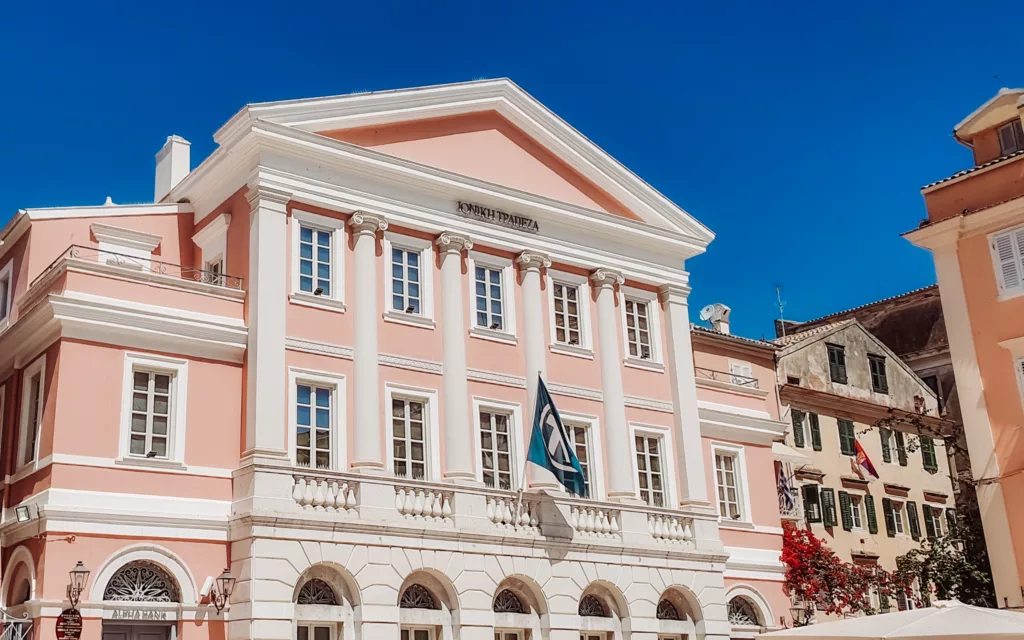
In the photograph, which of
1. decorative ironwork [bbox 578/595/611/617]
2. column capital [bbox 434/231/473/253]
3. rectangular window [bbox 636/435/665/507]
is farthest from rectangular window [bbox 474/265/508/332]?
decorative ironwork [bbox 578/595/611/617]

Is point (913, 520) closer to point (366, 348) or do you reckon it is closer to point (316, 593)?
point (366, 348)

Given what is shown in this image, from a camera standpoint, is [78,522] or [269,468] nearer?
[78,522]

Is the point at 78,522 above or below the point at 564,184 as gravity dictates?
below

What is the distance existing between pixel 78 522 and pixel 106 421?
195cm

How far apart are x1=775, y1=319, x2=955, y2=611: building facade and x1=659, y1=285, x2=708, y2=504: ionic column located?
29.0 ft

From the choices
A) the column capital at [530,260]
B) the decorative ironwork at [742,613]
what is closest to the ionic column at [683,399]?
the decorative ironwork at [742,613]

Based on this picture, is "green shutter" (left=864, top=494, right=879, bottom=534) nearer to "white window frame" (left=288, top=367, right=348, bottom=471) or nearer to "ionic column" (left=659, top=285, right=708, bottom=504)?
"ionic column" (left=659, top=285, right=708, bottom=504)

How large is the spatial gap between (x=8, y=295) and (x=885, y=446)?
3095 cm

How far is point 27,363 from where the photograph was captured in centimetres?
2266

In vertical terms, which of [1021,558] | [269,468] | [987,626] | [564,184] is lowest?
[987,626]

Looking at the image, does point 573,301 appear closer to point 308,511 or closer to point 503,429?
point 503,429

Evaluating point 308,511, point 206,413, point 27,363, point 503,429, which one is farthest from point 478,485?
point 27,363

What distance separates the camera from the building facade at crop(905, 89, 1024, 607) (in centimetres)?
2712

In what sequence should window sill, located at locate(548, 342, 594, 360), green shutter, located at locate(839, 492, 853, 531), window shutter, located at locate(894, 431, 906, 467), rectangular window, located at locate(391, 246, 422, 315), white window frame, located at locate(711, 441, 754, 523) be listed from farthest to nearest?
window shutter, located at locate(894, 431, 906, 467) < green shutter, located at locate(839, 492, 853, 531) < white window frame, located at locate(711, 441, 754, 523) < window sill, located at locate(548, 342, 594, 360) < rectangular window, located at locate(391, 246, 422, 315)
